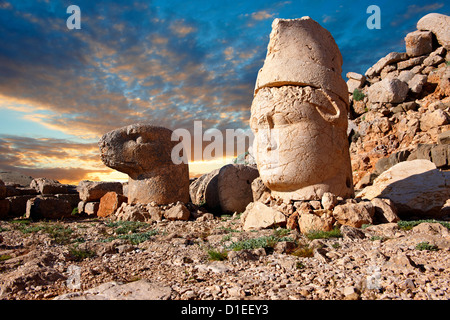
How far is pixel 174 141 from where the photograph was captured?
26.6 ft

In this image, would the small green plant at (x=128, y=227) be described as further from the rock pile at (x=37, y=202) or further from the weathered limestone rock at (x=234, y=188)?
the rock pile at (x=37, y=202)

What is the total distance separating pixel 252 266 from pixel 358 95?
18.0 m

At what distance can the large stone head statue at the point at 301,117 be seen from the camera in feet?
16.6

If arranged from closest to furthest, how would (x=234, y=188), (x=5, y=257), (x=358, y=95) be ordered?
1. (x=5, y=257)
2. (x=234, y=188)
3. (x=358, y=95)

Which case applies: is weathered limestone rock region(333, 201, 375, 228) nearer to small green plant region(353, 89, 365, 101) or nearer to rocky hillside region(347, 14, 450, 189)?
rocky hillside region(347, 14, 450, 189)

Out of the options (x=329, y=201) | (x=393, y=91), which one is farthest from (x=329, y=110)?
(x=393, y=91)

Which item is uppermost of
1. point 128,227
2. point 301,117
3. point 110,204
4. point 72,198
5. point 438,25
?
point 438,25

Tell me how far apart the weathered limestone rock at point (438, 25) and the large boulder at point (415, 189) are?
1400cm

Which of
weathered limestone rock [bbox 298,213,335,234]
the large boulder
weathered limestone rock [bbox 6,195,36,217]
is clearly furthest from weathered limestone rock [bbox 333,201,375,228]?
weathered limestone rock [bbox 6,195,36,217]

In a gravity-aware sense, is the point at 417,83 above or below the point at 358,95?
below

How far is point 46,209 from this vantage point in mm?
8211

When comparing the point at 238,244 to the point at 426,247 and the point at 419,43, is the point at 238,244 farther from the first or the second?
the point at 419,43

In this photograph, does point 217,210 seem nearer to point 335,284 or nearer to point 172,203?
point 172,203

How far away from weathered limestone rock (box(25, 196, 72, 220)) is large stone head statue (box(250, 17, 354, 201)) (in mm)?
6189
